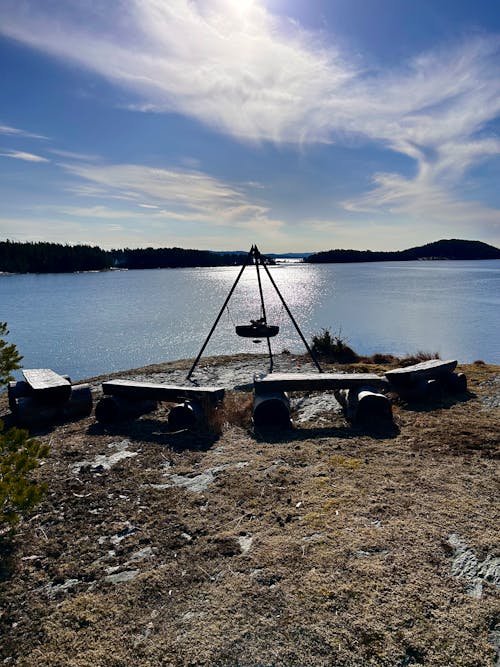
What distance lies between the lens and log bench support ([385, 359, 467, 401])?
9375 mm

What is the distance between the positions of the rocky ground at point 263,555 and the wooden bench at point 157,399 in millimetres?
907

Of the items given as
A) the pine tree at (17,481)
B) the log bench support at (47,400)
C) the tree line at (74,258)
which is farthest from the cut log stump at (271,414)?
the tree line at (74,258)

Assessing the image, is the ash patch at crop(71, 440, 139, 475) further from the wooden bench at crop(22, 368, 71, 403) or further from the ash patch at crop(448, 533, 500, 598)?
the ash patch at crop(448, 533, 500, 598)

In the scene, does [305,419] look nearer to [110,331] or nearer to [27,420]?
[27,420]

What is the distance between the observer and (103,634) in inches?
128

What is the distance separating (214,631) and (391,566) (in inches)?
69.0

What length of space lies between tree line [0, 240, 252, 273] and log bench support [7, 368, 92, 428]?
102823 mm

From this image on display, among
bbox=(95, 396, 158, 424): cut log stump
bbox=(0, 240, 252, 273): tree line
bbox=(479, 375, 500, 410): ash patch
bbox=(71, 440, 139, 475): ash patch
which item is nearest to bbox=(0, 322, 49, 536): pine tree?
bbox=(71, 440, 139, 475): ash patch

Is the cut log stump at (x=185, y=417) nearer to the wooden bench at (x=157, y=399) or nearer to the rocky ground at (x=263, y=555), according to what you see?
the wooden bench at (x=157, y=399)

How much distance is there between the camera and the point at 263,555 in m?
4.11

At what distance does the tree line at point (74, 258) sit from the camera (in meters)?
115

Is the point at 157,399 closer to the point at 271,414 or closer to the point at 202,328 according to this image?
the point at 271,414

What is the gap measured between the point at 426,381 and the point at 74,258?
128515mm

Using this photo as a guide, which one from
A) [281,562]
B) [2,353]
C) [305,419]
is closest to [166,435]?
[305,419]
